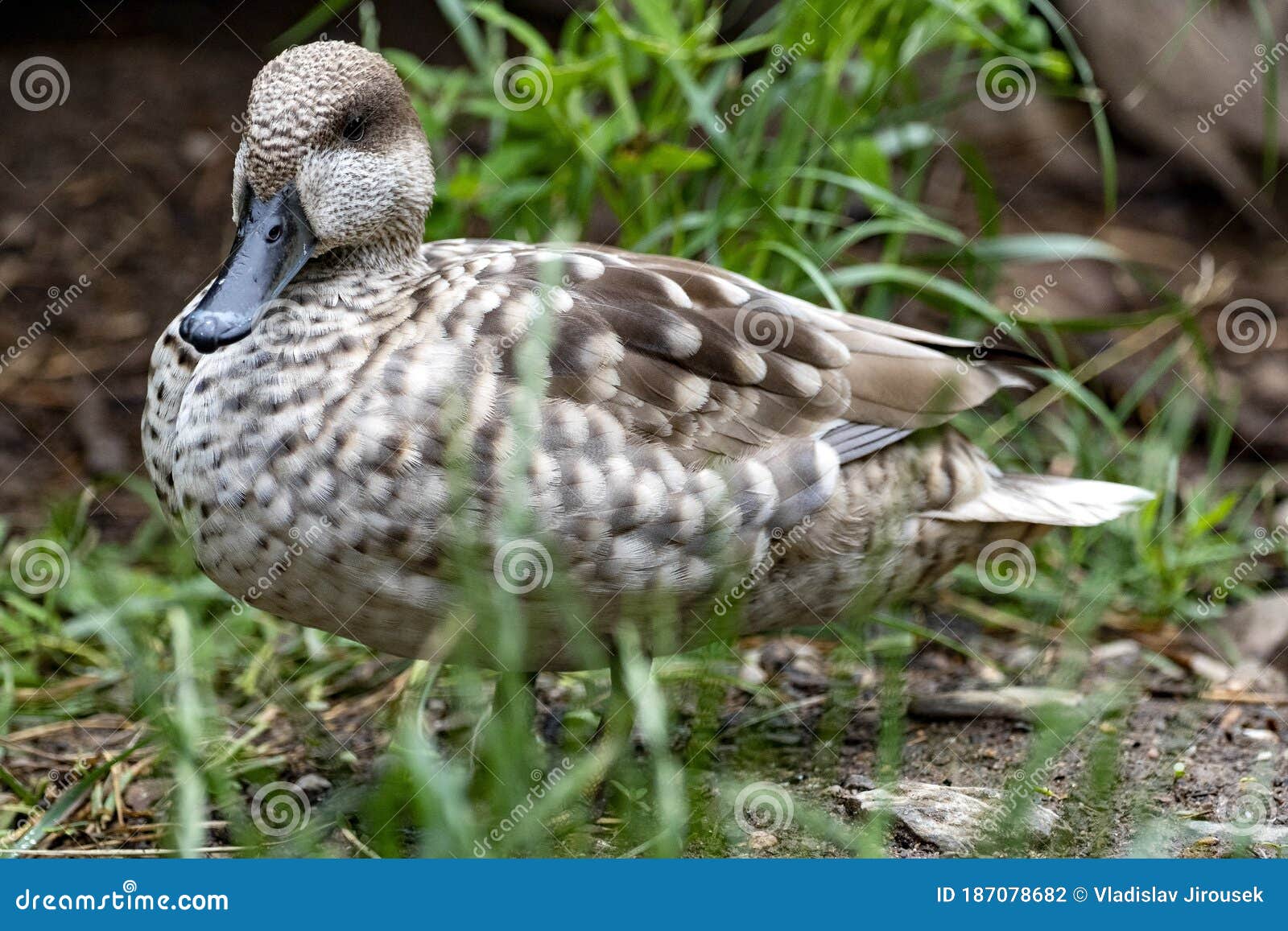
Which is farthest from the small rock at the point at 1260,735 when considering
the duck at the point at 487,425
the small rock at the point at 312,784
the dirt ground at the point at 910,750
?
the small rock at the point at 312,784

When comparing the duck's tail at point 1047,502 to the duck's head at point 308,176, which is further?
the duck's tail at point 1047,502

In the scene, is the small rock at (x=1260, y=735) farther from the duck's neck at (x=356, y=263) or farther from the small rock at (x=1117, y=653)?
the duck's neck at (x=356, y=263)

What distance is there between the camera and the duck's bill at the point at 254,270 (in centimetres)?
257

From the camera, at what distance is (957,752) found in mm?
3137

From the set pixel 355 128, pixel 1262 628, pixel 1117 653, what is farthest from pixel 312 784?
pixel 1262 628

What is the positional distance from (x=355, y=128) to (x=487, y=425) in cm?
65

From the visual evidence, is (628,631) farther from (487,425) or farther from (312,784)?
(312,784)

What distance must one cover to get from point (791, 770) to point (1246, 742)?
1.03m

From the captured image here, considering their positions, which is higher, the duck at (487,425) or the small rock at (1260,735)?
the duck at (487,425)

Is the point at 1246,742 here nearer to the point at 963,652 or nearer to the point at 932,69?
the point at 963,652

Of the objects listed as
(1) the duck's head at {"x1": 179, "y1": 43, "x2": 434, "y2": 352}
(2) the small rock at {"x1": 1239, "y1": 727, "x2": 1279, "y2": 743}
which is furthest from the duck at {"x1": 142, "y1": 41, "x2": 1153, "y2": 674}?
(2) the small rock at {"x1": 1239, "y1": 727, "x2": 1279, "y2": 743}

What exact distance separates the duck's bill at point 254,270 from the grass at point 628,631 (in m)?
0.67

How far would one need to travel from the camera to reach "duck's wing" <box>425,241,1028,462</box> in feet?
8.92

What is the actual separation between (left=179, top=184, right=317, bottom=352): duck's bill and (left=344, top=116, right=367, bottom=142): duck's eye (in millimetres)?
155
